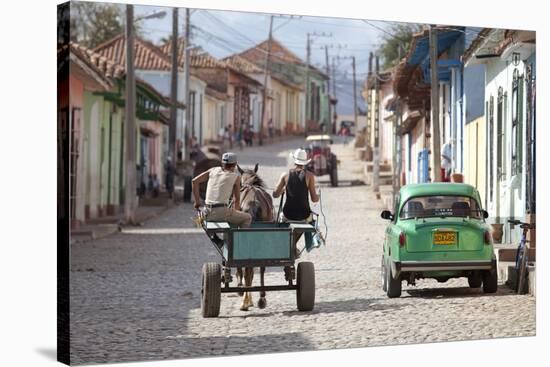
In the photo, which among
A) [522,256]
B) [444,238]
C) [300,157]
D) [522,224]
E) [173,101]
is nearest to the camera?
[300,157]

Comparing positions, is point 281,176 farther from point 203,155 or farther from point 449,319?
point 449,319

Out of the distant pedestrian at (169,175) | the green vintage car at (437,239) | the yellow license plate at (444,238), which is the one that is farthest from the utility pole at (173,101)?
the yellow license plate at (444,238)

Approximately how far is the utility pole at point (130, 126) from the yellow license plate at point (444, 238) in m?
2.38

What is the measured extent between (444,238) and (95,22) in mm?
3288

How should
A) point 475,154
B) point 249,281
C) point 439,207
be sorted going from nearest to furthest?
point 249,281 < point 439,207 < point 475,154

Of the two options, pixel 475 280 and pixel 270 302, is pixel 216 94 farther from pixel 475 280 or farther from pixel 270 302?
pixel 475 280

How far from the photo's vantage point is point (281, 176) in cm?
1127

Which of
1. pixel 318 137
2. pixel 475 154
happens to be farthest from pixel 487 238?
pixel 318 137

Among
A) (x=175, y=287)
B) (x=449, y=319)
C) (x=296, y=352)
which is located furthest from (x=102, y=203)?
(x=449, y=319)

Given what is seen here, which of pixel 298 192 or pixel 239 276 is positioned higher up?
pixel 298 192

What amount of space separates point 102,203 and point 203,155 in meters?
0.85

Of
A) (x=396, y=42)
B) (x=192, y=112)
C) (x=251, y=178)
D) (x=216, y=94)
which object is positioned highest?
(x=396, y=42)

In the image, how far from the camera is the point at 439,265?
11.4 metres

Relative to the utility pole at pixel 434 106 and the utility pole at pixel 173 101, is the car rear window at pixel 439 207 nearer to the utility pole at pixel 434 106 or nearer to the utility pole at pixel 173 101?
the utility pole at pixel 434 106
